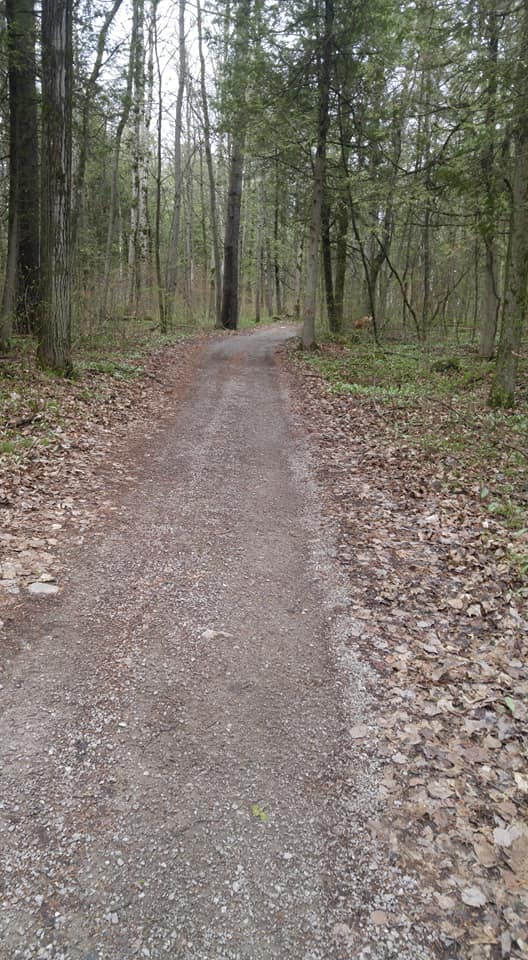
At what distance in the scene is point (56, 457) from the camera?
20.5ft

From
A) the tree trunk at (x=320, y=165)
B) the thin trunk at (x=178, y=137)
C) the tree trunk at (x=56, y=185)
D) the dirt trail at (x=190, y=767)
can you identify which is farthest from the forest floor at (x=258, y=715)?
the thin trunk at (x=178, y=137)

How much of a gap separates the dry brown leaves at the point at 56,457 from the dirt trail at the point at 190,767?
1.14ft

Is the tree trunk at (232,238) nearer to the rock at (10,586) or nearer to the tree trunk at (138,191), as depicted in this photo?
the tree trunk at (138,191)

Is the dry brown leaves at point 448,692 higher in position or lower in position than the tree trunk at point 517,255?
lower

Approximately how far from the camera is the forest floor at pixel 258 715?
75.6 inches

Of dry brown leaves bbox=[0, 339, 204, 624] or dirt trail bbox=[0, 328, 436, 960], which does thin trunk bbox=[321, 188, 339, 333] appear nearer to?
dry brown leaves bbox=[0, 339, 204, 624]

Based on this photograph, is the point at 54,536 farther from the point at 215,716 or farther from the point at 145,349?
the point at 145,349

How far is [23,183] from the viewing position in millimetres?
10680

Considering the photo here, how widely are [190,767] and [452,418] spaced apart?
7425 mm

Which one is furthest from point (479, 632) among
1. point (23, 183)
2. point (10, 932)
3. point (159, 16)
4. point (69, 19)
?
point (159, 16)

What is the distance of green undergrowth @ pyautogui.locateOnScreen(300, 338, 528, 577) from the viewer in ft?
19.2

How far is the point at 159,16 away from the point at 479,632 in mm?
23266

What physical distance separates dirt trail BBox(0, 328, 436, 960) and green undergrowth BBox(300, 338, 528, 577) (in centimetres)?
228

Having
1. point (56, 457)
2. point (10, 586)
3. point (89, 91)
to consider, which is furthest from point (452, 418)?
point (89, 91)
